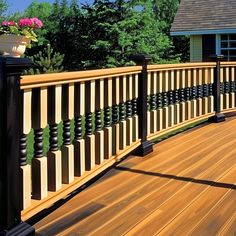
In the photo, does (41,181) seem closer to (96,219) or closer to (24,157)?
(24,157)

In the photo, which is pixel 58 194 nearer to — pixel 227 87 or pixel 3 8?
pixel 227 87

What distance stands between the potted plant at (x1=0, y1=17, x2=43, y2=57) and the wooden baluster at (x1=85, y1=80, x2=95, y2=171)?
3439 millimetres

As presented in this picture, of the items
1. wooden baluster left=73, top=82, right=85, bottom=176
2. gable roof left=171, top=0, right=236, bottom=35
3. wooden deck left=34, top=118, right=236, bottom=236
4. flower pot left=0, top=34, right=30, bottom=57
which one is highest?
gable roof left=171, top=0, right=236, bottom=35

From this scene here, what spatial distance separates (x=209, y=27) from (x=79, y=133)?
1682 centimetres

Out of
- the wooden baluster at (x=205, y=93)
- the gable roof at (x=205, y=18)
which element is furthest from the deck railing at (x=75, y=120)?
the gable roof at (x=205, y=18)

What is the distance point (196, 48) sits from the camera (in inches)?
786

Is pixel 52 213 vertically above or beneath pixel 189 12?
beneath

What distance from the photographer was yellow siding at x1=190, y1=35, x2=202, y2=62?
64.7ft

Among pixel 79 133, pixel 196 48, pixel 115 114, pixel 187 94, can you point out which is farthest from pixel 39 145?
pixel 196 48

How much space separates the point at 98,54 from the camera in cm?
2377

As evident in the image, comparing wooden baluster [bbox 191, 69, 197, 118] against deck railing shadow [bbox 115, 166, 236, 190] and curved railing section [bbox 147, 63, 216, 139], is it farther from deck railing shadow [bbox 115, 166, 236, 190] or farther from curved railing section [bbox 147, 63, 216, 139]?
deck railing shadow [bbox 115, 166, 236, 190]

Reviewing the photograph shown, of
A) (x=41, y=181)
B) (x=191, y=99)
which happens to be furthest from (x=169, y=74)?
(x=41, y=181)

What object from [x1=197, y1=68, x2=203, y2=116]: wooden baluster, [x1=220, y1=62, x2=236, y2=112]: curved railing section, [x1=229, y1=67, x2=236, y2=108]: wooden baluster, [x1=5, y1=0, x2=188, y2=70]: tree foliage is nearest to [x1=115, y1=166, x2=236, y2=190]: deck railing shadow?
[x1=197, y1=68, x2=203, y2=116]: wooden baluster

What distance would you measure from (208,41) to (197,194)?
16.8 meters
